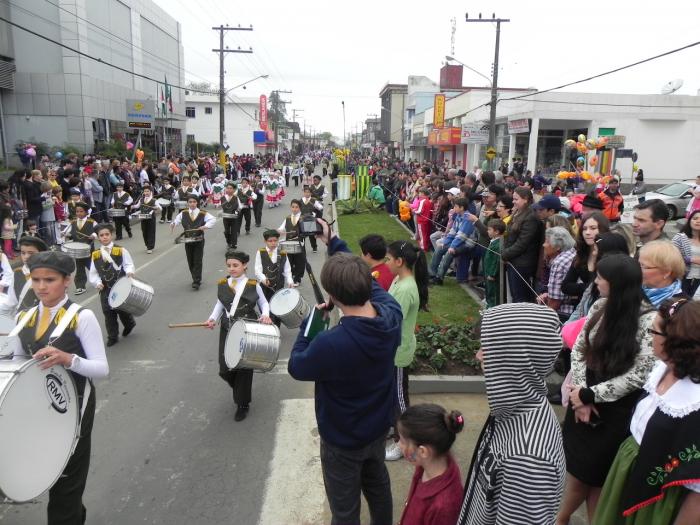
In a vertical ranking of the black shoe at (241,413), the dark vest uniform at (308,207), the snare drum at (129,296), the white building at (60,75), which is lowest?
the black shoe at (241,413)

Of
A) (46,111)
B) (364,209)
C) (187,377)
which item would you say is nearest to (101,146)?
(46,111)

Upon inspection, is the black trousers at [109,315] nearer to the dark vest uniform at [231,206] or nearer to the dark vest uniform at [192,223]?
the dark vest uniform at [192,223]

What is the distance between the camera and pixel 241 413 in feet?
17.3

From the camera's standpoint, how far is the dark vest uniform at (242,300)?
5.39 metres

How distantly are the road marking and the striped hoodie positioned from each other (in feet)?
6.66

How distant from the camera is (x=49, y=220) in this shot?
44.8ft

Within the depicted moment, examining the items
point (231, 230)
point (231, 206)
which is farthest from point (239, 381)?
point (231, 230)

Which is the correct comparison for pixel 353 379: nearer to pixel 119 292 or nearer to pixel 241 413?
pixel 241 413

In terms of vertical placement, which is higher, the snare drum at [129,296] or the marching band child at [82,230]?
the marching band child at [82,230]

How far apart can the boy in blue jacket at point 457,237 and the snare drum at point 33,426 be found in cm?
714

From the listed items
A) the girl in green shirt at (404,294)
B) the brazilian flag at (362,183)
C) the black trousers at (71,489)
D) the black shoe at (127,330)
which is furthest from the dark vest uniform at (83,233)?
the brazilian flag at (362,183)

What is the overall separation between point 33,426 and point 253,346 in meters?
2.01

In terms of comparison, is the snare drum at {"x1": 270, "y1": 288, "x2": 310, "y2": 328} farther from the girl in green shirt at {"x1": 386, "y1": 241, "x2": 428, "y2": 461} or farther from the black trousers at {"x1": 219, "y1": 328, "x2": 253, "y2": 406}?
the girl in green shirt at {"x1": 386, "y1": 241, "x2": 428, "y2": 461}

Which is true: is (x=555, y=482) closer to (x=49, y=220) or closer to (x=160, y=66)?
(x=49, y=220)
